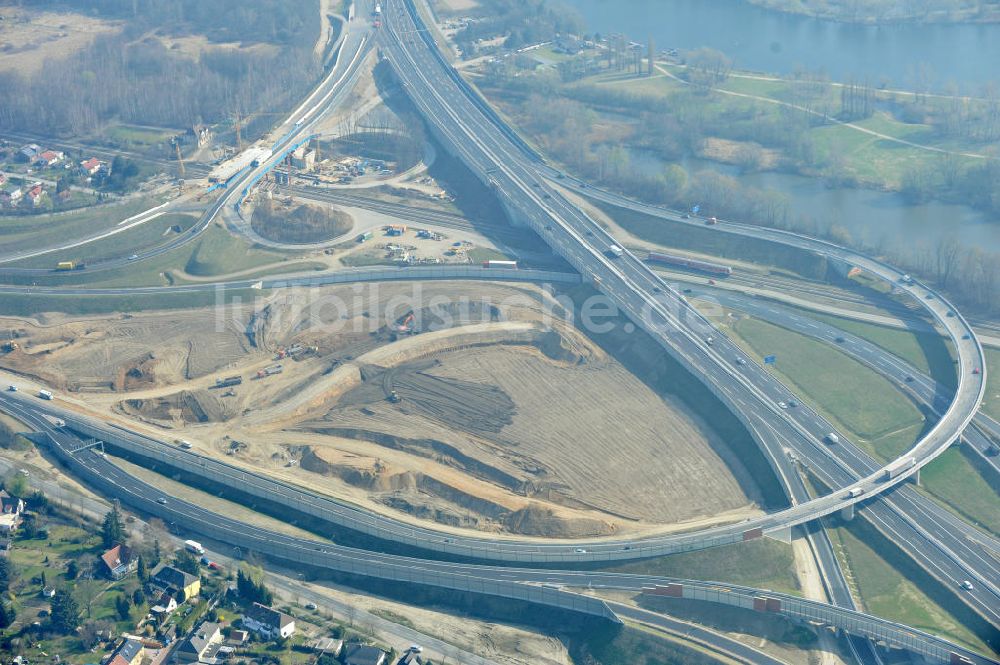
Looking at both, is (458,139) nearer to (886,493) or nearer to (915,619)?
(886,493)

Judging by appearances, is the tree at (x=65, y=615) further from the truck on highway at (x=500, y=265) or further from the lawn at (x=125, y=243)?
the truck on highway at (x=500, y=265)

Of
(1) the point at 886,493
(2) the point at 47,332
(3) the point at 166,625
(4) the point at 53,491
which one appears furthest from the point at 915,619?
(2) the point at 47,332

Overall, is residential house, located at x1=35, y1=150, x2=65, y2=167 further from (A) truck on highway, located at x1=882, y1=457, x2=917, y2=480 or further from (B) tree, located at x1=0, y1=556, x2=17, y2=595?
(A) truck on highway, located at x1=882, y1=457, x2=917, y2=480

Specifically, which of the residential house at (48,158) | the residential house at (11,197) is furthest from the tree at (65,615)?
the residential house at (48,158)

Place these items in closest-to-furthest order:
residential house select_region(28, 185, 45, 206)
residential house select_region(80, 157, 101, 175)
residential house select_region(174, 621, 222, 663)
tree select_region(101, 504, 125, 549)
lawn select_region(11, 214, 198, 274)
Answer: residential house select_region(174, 621, 222, 663), tree select_region(101, 504, 125, 549), lawn select_region(11, 214, 198, 274), residential house select_region(28, 185, 45, 206), residential house select_region(80, 157, 101, 175)

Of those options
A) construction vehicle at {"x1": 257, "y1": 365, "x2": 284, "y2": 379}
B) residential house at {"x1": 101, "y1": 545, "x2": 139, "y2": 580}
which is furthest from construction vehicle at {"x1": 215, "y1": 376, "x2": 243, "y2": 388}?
residential house at {"x1": 101, "y1": 545, "x2": 139, "y2": 580}

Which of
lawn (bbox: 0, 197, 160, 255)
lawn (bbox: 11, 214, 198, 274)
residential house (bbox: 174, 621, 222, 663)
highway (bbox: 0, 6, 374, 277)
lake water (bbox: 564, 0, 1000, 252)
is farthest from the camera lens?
lake water (bbox: 564, 0, 1000, 252)

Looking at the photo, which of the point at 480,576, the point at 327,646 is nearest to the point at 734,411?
the point at 480,576
